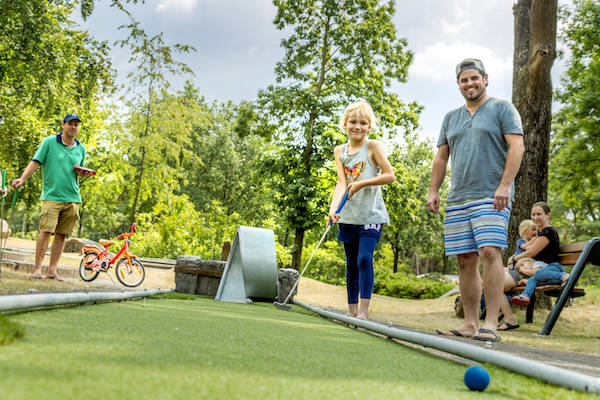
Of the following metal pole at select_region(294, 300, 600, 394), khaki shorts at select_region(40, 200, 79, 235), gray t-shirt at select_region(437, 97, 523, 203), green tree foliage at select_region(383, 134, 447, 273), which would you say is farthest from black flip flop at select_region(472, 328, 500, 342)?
green tree foliage at select_region(383, 134, 447, 273)

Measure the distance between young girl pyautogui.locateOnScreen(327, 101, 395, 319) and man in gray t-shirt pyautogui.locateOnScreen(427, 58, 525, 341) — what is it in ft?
2.31

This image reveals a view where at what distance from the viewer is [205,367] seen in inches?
57.2

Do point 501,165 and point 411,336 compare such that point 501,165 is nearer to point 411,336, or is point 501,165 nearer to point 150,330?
point 411,336

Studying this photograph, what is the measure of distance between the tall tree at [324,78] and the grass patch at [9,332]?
14.8 meters

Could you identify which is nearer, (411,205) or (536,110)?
(536,110)

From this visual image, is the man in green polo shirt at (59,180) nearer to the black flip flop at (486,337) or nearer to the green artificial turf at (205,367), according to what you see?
the green artificial turf at (205,367)

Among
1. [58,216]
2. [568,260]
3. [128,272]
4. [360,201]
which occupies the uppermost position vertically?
[360,201]

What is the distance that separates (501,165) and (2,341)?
332 centimetres

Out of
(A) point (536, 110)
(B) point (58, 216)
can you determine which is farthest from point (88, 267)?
(A) point (536, 110)

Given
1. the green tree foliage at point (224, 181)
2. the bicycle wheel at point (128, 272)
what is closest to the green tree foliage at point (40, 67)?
the bicycle wheel at point (128, 272)

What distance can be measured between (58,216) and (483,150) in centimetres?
478

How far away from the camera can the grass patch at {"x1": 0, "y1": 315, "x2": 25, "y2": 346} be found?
147 centimetres

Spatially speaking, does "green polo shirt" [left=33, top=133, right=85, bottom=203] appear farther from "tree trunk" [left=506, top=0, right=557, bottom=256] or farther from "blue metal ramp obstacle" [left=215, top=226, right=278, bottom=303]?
"tree trunk" [left=506, top=0, right=557, bottom=256]

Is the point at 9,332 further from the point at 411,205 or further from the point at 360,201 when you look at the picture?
the point at 411,205
